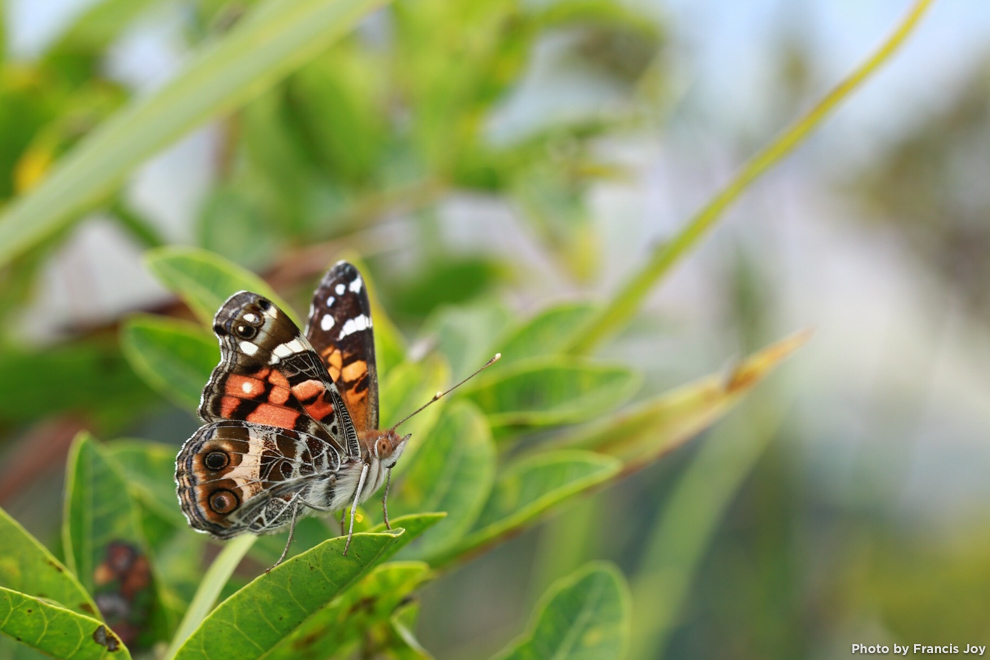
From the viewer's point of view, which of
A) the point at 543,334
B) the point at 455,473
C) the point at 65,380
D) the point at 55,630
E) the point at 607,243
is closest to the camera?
the point at 55,630

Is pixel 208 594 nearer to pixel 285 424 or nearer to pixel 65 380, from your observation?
pixel 285 424

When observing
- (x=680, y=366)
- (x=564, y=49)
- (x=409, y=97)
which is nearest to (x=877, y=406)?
(x=680, y=366)

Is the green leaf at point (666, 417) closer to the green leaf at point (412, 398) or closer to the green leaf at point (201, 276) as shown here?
the green leaf at point (412, 398)

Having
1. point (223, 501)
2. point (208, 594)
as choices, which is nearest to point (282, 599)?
point (208, 594)

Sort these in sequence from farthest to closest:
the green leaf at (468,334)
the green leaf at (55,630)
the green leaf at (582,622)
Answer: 1. the green leaf at (468,334)
2. the green leaf at (582,622)
3. the green leaf at (55,630)

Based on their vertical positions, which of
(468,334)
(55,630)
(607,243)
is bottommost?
(55,630)

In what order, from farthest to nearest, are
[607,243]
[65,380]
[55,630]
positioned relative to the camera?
[607,243]
[65,380]
[55,630]

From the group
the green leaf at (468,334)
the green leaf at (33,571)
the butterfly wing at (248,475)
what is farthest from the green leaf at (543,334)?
the green leaf at (33,571)

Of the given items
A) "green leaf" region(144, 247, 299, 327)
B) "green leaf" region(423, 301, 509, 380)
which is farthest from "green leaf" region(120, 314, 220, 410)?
"green leaf" region(423, 301, 509, 380)
